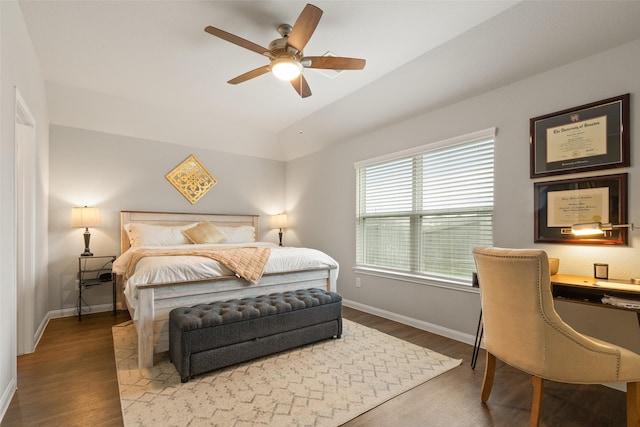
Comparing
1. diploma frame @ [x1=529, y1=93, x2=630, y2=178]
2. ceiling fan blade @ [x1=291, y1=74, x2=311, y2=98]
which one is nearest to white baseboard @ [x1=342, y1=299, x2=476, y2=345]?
diploma frame @ [x1=529, y1=93, x2=630, y2=178]

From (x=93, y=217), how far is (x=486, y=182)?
4.66 metres

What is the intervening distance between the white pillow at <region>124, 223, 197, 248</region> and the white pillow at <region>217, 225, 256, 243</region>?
0.64 m

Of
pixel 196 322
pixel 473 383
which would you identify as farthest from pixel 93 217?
pixel 473 383

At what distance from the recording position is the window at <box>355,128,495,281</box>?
3162mm

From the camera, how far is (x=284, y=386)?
2221mm

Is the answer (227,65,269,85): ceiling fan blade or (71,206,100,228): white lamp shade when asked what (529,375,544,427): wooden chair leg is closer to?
(227,65,269,85): ceiling fan blade

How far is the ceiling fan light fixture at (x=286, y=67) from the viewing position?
2.46 m

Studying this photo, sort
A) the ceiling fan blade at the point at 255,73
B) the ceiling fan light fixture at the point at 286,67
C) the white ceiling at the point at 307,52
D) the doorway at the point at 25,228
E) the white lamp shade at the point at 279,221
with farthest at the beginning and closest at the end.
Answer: the white lamp shade at the point at 279,221, the doorway at the point at 25,228, the ceiling fan blade at the point at 255,73, the ceiling fan light fixture at the point at 286,67, the white ceiling at the point at 307,52

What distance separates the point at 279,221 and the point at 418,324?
312cm

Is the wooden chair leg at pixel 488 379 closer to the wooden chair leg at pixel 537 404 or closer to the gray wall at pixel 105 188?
the wooden chair leg at pixel 537 404

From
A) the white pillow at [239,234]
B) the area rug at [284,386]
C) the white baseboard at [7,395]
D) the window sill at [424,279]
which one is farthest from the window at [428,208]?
the white baseboard at [7,395]

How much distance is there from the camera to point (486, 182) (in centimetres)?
310

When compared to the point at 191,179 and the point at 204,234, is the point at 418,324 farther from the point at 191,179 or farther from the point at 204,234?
the point at 191,179

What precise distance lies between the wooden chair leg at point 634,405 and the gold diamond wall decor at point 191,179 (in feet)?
17.0
